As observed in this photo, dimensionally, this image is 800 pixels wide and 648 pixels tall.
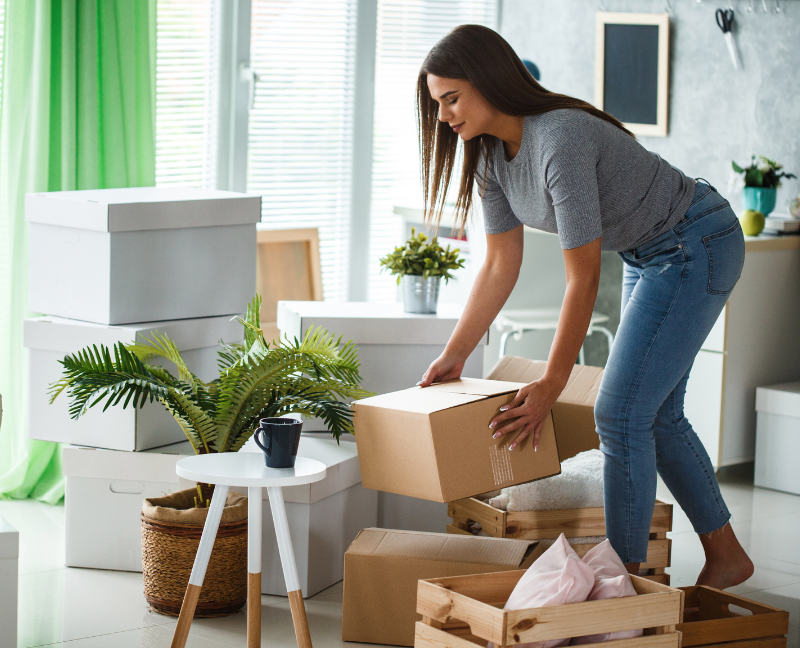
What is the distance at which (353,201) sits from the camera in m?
4.11

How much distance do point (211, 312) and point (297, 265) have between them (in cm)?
136

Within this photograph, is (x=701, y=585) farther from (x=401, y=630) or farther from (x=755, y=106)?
(x=755, y=106)

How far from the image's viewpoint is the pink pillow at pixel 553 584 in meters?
1.60

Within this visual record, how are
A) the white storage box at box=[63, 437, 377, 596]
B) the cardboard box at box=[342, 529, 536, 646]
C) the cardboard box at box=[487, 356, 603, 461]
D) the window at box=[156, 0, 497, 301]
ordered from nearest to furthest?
1. the cardboard box at box=[342, 529, 536, 646]
2. the white storage box at box=[63, 437, 377, 596]
3. the cardboard box at box=[487, 356, 603, 461]
4. the window at box=[156, 0, 497, 301]

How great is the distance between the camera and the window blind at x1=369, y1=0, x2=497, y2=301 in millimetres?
4125

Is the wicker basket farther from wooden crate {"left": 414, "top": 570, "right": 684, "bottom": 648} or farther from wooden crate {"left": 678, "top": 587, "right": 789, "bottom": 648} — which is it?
wooden crate {"left": 678, "top": 587, "right": 789, "bottom": 648}

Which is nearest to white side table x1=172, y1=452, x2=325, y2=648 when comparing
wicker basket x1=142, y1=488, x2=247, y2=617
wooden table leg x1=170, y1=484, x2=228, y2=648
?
wooden table leg x1=170, y1=484, x2=228, y2=648

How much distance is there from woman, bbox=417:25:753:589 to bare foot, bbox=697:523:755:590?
0.14m

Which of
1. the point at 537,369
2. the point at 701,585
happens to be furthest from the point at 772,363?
the point at 701,585

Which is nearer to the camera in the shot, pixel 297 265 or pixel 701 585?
pixel 701 585

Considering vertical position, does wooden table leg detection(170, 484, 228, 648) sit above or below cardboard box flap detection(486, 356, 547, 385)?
below

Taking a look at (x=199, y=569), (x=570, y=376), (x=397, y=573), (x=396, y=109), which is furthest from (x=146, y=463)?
(x=396, y=109)

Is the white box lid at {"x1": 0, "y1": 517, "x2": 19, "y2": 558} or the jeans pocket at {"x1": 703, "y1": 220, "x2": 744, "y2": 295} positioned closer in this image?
the white box lid at {"x1": 0, "y1": 517, "x2": 19, "y2": 558}

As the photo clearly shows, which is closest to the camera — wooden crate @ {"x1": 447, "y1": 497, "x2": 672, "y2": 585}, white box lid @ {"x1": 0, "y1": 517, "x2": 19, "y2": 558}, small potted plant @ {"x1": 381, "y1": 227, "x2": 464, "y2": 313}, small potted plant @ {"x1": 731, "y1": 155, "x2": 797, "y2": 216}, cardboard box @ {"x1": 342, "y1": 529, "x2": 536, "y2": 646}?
white box lid @ {"x1": 0, "y1": 517, "x2": 19, "y2": 558}
